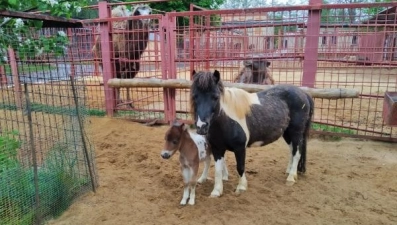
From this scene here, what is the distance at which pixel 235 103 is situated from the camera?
3.62m

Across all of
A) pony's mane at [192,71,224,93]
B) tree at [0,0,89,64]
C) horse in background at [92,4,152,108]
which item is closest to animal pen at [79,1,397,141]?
horse in background at [92,4,152,108]

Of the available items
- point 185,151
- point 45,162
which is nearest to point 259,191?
point 185,151

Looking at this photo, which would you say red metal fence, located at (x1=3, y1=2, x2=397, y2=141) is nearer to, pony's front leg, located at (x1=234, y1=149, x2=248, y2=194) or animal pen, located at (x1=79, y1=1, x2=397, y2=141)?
animal pen, located at (x1=79, y1=1, x2=397, y2=141)

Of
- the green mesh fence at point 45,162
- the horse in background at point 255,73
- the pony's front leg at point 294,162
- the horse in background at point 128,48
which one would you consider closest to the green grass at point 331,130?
the horse in background at point 255,73

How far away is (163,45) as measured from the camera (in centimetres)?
637

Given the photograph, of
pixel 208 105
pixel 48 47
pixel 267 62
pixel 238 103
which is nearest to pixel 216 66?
pixel 267 62

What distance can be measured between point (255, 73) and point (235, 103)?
3224 mm

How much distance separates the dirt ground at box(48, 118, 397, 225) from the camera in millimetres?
3180

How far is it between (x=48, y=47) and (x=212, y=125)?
173 centimetres

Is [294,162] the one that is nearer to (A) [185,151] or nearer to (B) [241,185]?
(B) [241,185]

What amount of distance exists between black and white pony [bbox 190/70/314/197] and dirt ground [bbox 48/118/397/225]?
0.26 metres

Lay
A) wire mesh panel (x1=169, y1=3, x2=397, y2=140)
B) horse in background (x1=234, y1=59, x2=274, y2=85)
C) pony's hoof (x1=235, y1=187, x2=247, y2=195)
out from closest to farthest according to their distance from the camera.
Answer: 1. pony's hoof (x1=235, y1=187, x2=247, y2=195)
2. wire mesh panel (x1=169, y1=3, x2=397, y2=140)
3. horse in background (x1=234, y1=59, x2=274, y2=85)

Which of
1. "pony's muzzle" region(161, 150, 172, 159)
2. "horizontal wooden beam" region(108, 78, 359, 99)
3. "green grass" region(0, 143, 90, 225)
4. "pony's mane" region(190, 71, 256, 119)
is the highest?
"pony's mane" region(190, 71, 256, 119)

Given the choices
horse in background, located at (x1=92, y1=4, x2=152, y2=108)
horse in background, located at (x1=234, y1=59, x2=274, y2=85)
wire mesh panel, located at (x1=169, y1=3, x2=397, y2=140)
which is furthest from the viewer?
horse in background, located at (x1=92, y1=4, x2=152, y2=108)
